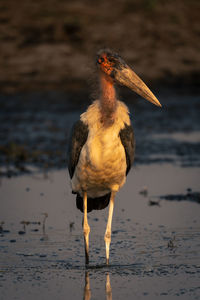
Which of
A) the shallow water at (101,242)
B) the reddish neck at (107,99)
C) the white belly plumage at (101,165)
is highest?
the reddish neck at (107,99)

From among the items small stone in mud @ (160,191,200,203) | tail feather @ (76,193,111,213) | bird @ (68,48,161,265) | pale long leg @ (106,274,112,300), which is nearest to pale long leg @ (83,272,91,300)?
pale long leg @ (106,274,112,300)

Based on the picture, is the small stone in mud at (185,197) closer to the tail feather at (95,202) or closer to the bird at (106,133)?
the tail feather at (95,202)

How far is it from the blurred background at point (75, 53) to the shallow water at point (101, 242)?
3.09m

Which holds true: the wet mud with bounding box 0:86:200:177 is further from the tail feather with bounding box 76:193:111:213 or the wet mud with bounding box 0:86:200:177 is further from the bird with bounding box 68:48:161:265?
the bird with bounding box 68:48:161:265

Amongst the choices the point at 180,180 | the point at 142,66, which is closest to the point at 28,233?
the point at 180,180

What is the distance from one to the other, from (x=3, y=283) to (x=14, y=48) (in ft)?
34.3

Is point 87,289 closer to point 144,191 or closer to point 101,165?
point 101,165

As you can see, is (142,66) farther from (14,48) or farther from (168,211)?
(168,211)

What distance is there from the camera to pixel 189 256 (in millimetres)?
6242

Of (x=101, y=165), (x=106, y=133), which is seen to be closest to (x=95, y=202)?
(x=101, y=165)

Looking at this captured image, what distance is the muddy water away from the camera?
221 inches

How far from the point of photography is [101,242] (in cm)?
691

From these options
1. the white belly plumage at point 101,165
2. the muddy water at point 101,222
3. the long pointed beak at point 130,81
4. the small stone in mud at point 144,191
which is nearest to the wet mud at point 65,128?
the muddy water at point 101,222

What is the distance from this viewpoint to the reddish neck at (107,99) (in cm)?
620
